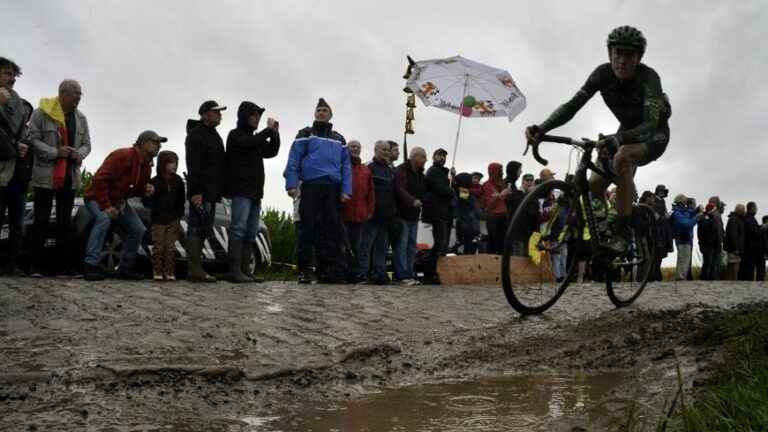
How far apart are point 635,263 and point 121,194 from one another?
5737 millimetres

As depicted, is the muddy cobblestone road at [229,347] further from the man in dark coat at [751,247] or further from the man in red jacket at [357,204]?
the man in dark coat at [751,247]

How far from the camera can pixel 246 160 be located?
389 inches

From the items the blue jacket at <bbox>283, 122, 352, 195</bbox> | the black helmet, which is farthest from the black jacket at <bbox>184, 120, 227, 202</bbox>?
the black helmet

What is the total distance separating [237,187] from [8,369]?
236 inches

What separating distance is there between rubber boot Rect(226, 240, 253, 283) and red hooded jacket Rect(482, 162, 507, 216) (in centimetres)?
473

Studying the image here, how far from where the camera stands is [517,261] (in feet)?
19.4

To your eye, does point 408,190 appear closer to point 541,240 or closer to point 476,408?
point 541,240

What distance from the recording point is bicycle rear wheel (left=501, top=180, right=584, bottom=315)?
5.95 metres

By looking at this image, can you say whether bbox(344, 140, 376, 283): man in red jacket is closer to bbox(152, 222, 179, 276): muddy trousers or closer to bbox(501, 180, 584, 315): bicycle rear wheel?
bbox(152, 222, 179, 276): muddy trousers

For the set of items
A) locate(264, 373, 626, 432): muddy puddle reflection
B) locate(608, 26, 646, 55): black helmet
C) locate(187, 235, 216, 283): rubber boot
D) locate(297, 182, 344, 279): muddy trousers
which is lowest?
locate(264, 373, 626, 432): muddy puddle reflection

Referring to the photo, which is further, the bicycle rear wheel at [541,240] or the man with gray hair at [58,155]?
the man with gray hair at [58,155]

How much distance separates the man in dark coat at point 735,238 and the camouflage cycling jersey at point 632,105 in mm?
12593

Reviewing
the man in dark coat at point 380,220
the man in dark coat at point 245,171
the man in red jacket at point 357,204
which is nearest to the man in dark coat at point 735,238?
the man in dark coat at point 380,220

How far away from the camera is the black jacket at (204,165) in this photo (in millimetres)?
9648
